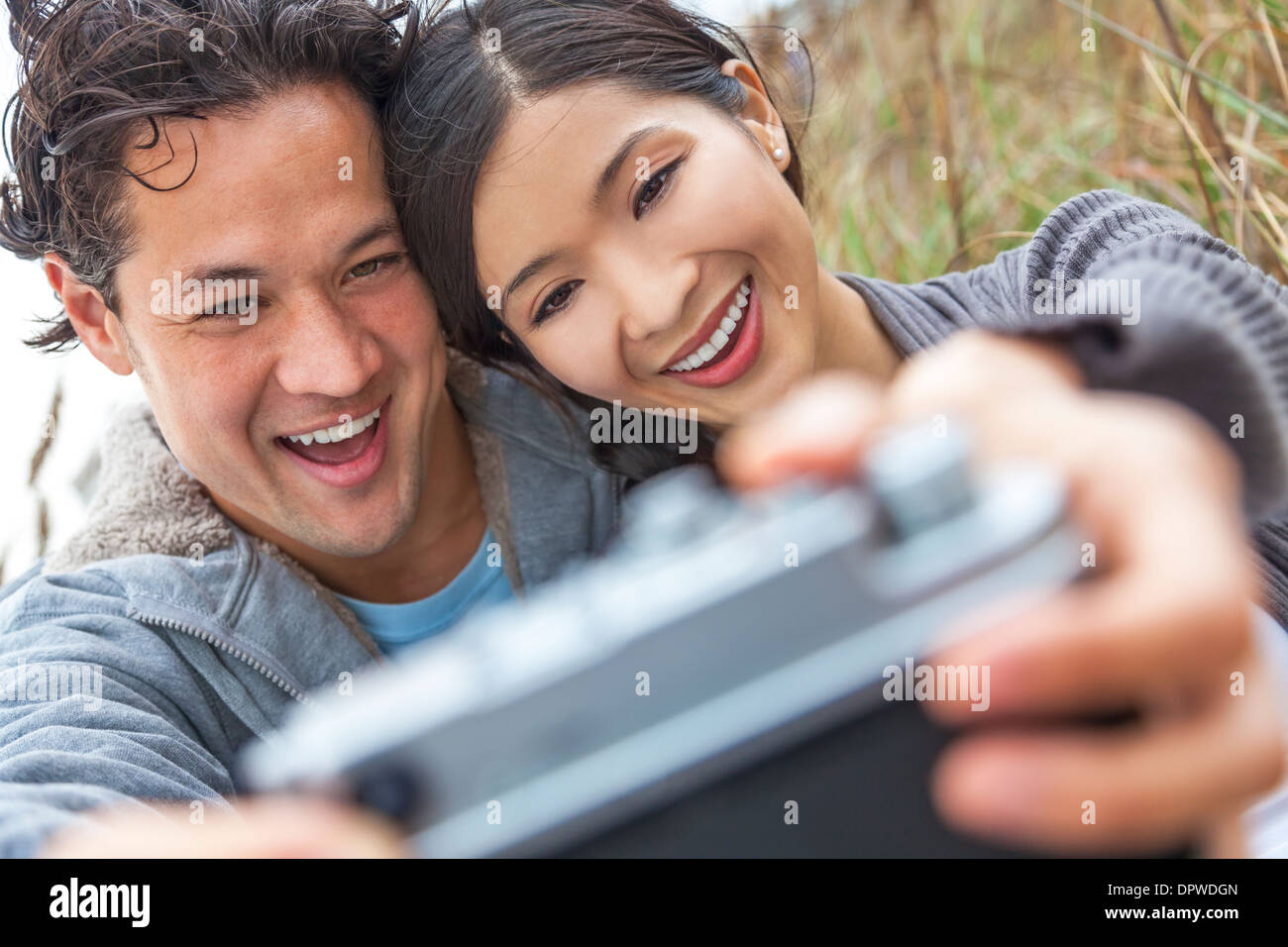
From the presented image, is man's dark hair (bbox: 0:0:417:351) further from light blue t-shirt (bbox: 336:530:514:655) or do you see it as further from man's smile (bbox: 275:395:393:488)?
light blue t-shirt (bbox: 336:530:514:655)

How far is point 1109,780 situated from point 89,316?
1782 millimetres

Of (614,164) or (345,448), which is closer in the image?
(614,164)

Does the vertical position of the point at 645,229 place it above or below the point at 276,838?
above

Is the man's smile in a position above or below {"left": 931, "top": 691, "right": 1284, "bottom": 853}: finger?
above

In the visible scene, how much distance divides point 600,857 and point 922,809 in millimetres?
166

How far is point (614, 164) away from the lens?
1450 mm

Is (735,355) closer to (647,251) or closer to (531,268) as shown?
(647,251)

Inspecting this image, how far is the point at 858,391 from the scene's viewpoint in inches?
21.2

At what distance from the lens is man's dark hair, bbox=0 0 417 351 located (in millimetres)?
1500

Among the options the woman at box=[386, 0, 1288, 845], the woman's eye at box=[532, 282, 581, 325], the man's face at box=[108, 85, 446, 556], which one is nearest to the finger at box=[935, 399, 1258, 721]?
the woman at box=[386, 0, 1288, 845]

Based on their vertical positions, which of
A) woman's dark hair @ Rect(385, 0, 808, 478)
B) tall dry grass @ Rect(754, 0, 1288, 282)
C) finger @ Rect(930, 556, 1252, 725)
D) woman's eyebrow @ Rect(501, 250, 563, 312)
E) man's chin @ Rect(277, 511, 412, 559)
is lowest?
finger @ Rect(930, 556, 1252, 725)

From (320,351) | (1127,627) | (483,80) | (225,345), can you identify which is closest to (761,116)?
(483,80)

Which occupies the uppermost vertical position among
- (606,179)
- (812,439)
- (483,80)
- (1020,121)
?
(1020,121)

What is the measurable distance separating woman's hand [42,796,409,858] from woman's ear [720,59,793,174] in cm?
138
